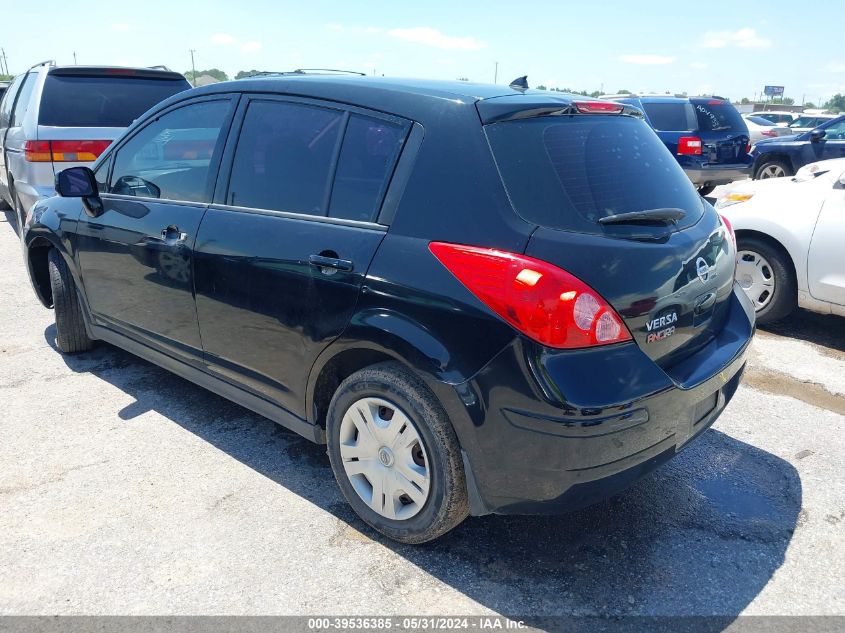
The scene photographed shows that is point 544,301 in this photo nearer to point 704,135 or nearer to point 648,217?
point 648,217

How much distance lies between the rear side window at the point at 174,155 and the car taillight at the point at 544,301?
5.62ft

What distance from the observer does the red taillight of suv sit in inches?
254

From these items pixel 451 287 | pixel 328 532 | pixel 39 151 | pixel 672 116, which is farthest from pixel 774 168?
pixel 328 532

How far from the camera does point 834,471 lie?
3.27 m

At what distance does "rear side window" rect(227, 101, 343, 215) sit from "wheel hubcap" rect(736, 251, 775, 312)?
3852mm

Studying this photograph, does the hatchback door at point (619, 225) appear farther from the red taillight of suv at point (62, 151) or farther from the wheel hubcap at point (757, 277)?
the red taillight of suv at point (62, 151)

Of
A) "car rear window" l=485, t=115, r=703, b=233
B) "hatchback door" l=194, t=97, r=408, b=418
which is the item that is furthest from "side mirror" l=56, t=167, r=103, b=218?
Answer: "car rear window" l=485, t=115, r=703, b=233

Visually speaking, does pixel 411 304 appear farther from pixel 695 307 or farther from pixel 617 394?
pixel 695 307

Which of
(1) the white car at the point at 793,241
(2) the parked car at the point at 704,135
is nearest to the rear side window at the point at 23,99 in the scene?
(1) the white car at the point at 793,241

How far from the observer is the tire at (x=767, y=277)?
16.7 feet

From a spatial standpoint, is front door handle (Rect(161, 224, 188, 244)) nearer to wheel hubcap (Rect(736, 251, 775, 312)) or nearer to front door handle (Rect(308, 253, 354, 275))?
front door handle (Rect(308, 253, 354, 275))

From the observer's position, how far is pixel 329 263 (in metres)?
2.60

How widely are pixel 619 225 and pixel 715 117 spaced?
1012 cm

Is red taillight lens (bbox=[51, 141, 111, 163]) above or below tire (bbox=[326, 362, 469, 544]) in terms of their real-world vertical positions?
above
